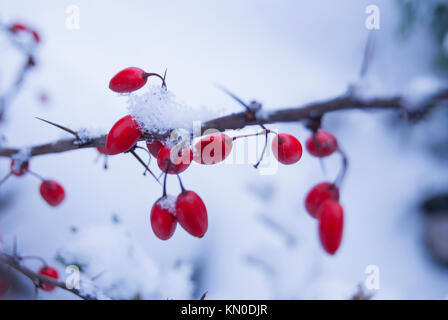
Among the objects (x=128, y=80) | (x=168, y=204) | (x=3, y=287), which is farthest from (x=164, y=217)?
(x=3, y=287)

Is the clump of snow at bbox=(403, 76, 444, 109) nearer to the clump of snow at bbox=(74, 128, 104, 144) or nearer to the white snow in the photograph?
the clump of snow at bbox=(74, 128, 104, 144)

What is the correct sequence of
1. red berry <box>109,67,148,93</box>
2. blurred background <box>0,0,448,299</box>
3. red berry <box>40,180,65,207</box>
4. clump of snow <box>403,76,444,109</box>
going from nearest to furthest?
1. clump of snow <box>403,76,444,109</box>
2. red berry <box>109,67,148,93</box>
3. red berry <box>40,180,65,207</box>
4. blurred background <box>0,0,448,299</box>

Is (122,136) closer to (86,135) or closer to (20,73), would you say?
(86,135)

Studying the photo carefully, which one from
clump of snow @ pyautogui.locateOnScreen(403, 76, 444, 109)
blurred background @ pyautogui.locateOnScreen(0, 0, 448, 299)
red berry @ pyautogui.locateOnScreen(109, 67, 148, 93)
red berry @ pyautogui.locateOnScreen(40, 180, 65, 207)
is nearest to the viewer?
clump of snow @ pyautogui.locateOnScreen(403, 76, 444, 109)

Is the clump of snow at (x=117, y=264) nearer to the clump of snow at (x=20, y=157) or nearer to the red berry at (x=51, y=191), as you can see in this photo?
the red berry at (x=51, y=191)

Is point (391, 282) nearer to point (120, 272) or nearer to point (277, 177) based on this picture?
→ point (277, 177)

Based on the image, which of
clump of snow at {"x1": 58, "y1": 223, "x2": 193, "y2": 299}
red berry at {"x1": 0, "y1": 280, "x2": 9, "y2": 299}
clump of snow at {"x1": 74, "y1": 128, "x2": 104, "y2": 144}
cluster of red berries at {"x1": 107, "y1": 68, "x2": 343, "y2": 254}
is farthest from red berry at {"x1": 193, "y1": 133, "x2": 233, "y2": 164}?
red berry at {"x1": 0, "y1": 280, "x2": 9, "y2": 299}

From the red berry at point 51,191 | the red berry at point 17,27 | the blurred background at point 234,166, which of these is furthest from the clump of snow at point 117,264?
the red berry at point 17,27
